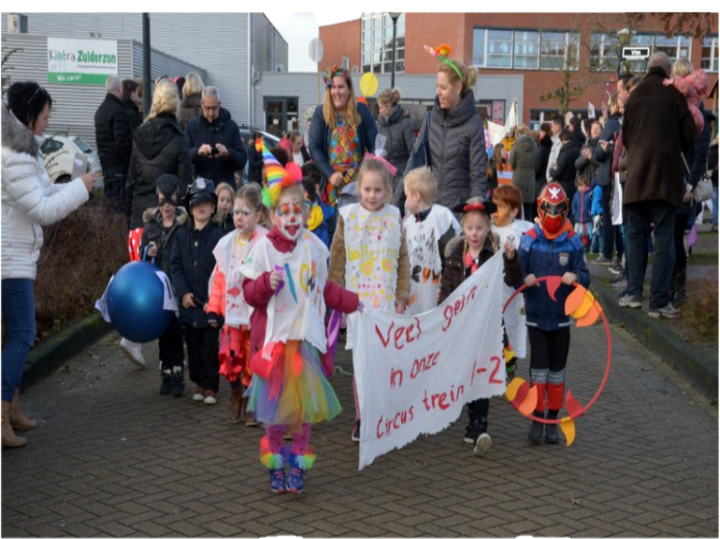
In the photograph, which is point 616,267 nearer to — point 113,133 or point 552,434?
point 113,133

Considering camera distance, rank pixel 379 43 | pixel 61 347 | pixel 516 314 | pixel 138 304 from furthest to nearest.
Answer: pixel 379 43 → pixel 61 347 → pixel 138 304 → pixel 516 314

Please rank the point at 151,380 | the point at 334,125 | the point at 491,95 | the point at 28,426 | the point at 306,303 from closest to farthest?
the point at 306,303, the point at 28,426, the point at 151,380, the point at 334,125, the point at 491,95

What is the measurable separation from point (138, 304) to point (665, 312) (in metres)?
5.20

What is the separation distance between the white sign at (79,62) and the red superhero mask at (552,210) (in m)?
29.0

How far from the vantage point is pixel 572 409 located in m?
6.58

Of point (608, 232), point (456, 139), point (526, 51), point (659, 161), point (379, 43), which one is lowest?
point (608, 232)

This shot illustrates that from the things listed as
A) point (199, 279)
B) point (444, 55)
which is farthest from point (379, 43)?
point (199, 279)

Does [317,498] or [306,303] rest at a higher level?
[306,303]

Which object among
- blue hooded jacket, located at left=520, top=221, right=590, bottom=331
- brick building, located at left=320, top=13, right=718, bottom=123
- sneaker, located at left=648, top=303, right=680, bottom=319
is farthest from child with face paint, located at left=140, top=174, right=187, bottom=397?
brick building, located at left=320, top=13, right=718, bottom=123

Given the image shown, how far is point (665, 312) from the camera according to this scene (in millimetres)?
10195

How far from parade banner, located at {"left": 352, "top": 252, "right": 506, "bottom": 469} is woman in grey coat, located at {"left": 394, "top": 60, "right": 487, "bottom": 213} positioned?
1403 mm

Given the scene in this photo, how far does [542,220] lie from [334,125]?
305 cm

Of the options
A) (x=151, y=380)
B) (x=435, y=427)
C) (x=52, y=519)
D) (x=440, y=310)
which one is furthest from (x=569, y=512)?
(x=151, y=380)

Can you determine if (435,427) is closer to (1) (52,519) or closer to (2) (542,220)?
(2) (542,220)
